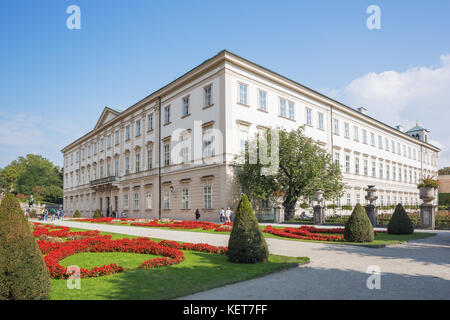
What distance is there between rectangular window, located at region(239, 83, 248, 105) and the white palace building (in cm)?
9

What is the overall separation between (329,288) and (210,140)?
23200 millimetres

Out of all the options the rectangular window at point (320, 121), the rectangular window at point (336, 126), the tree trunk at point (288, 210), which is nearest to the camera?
the tree trunk at point (288, 210)

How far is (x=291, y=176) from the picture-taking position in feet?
86.2

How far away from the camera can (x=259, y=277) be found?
7371 mm

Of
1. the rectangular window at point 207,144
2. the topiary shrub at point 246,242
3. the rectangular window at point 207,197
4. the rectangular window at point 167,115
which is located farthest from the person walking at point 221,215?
the topiary shrub at point 246,242

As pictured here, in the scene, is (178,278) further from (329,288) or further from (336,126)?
(336,126)

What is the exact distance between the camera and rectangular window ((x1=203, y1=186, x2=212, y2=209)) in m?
28.8

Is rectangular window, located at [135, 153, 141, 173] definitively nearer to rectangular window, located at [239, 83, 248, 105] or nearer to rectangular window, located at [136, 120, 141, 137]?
rectangular window, located at [136, 120, 141, 137]

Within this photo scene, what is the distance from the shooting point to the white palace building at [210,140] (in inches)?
1114

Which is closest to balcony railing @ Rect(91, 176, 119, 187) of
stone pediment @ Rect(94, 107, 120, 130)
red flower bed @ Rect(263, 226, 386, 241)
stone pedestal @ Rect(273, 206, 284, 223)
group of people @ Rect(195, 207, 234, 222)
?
stone pediment @ Rect(94, 107, 120, 130)

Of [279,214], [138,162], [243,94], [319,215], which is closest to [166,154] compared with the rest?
[138,162]

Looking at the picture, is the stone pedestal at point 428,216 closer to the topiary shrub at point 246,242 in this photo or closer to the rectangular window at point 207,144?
the topiary shrub at point 246,242
